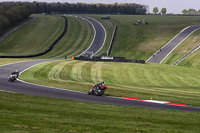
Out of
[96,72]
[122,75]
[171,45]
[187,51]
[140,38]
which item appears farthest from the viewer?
[140,38]

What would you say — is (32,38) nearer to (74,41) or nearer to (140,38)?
(74,41)

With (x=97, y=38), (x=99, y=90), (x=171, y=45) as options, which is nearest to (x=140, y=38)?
(x=97, y=38)

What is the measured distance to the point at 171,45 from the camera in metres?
107

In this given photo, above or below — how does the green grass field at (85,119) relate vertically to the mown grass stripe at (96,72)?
above

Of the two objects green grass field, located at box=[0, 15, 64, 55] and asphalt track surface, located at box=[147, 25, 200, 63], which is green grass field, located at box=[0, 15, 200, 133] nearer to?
green grass field, located at box=[0, 15, 64, 55]

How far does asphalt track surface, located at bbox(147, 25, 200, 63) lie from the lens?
314 ft

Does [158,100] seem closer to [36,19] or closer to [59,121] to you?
[59,121]

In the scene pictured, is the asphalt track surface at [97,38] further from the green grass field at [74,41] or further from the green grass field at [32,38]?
the green grass field at [32,38]

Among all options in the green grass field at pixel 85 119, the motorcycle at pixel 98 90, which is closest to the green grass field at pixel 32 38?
the motorcycle at pixel 98 90

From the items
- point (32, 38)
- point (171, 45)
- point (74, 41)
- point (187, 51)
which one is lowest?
point (187, 51)

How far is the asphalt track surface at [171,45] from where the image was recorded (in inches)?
3771

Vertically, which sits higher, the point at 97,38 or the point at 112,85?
the point at 97,38

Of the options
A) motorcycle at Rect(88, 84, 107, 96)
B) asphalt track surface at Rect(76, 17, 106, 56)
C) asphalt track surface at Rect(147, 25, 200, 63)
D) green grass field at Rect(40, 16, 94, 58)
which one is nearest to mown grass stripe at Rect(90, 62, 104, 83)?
motorcycle at Rect(88, 84, 107, 96)

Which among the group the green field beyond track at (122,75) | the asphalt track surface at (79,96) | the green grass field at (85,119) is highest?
the green grass field at (85,119)
